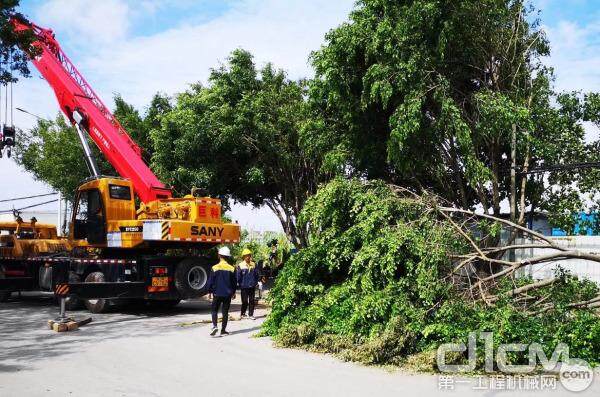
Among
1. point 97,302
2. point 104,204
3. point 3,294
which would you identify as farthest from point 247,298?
point 3,294

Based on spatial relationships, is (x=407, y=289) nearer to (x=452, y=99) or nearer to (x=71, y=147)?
(x=452, y=99)

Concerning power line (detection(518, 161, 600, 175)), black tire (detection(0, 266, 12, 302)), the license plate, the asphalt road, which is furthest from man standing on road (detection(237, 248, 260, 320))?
black tire (detection(0, 266, 12, 302))

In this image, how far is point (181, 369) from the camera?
7.76m

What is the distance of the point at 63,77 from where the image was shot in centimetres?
1653

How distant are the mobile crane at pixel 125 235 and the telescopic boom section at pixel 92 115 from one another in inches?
1.1

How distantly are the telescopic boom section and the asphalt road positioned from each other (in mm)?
4496

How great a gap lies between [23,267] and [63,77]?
576 cm

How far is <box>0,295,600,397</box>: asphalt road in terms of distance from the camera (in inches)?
261

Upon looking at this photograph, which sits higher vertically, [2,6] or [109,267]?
[2,6]

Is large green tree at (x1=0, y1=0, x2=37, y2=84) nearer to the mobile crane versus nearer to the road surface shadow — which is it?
the mobile crane

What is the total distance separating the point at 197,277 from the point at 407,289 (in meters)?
6.96

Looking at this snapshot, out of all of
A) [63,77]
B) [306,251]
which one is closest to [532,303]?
[306,251]

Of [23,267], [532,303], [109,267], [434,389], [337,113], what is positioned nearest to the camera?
[434,389]

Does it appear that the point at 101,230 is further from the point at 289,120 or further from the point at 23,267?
the point at 289,120
